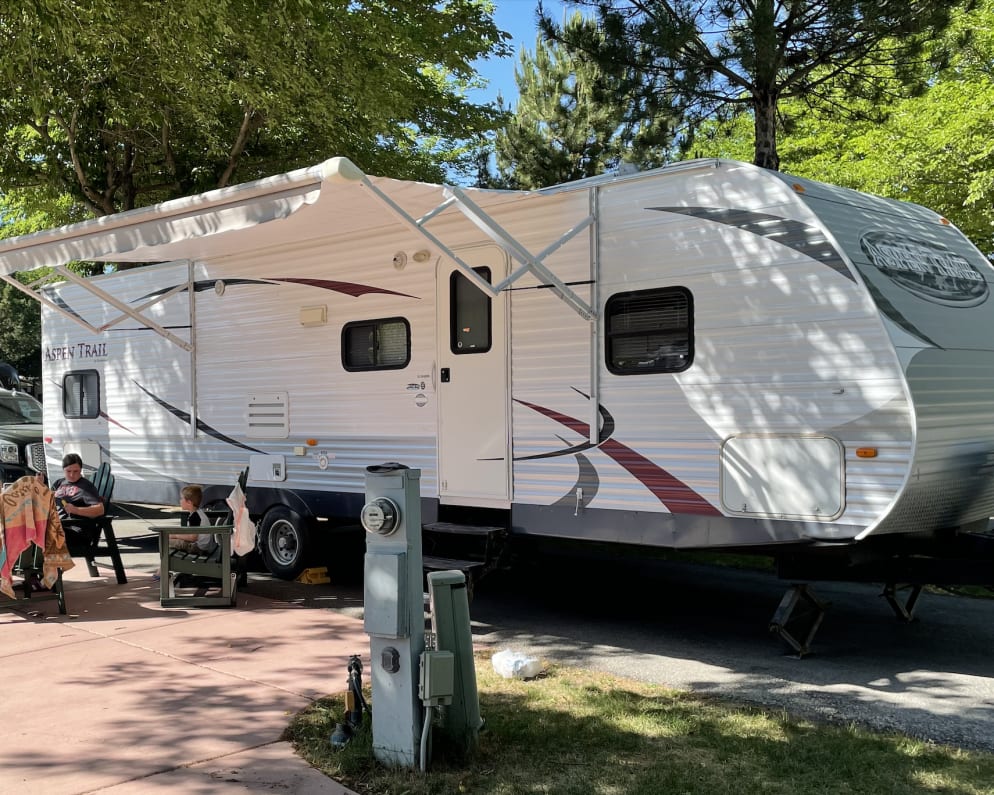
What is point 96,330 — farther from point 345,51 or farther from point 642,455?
point 642,455

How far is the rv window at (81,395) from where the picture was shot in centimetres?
1073

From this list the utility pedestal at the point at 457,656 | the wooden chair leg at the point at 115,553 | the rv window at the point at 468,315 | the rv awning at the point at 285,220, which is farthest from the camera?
the wooden chair leg at the point at 115,553

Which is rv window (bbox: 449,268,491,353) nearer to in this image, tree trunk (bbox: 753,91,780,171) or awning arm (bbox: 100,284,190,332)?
awning arm (bbox: 100,284,190,332)

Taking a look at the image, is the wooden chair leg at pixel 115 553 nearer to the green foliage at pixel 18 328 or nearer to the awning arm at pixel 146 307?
the awning arm at pixel 146 307

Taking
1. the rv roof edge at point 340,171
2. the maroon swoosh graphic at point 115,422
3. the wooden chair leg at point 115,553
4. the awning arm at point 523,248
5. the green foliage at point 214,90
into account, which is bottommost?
the wooden chair leg at point 115,553

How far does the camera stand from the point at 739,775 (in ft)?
13.4

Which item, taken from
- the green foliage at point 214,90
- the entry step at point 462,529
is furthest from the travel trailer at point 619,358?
the green foliage at point 214,90

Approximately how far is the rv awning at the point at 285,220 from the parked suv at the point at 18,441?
501 centimetres

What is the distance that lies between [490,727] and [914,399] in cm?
280

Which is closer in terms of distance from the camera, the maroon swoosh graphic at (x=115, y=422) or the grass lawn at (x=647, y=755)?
the grass lawn at (x=647, y=755)

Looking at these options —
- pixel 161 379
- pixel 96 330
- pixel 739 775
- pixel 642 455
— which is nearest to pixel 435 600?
pixel 739 775

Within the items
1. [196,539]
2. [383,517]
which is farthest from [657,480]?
[196,539]

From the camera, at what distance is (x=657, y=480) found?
621cm

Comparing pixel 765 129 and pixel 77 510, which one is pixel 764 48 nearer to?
pixel 765 129
